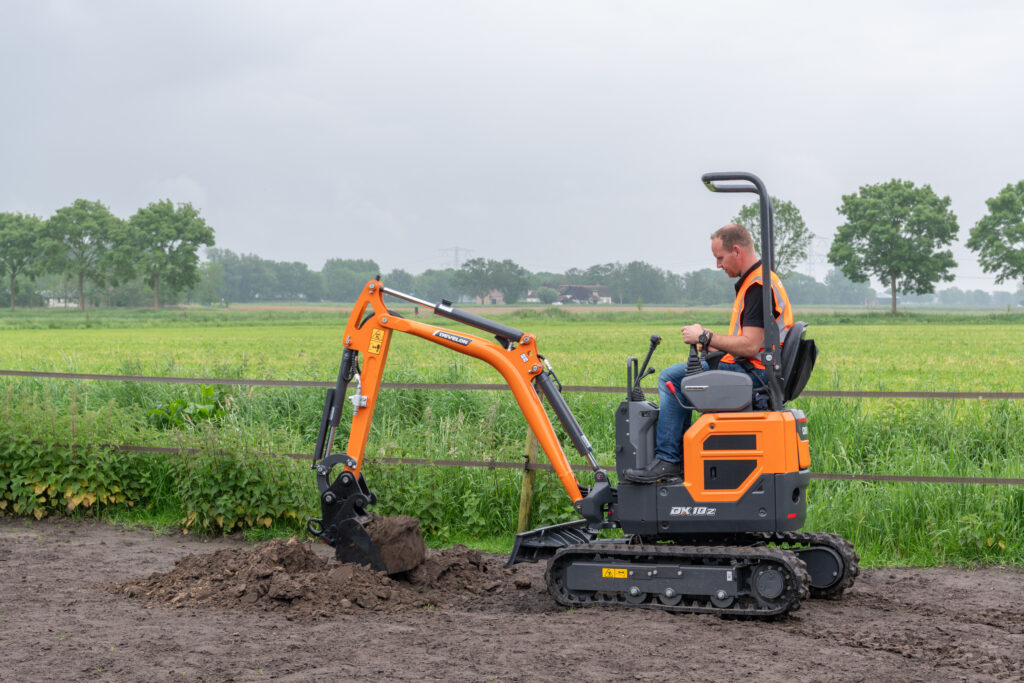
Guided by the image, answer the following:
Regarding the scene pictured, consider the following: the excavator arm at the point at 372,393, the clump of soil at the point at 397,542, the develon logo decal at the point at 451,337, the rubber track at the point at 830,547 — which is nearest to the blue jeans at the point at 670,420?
the excavator arm at the point at 372,393

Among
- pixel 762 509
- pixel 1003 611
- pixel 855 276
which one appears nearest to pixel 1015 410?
pixel 1003 611

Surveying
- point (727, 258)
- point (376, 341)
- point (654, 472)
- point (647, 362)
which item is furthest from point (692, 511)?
point (376, 341)

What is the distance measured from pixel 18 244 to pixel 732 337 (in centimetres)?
11610

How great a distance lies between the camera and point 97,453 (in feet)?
30.9

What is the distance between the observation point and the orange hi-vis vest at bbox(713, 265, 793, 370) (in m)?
5.76

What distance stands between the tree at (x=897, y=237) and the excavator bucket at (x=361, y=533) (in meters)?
94.8

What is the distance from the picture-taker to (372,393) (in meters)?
6.84

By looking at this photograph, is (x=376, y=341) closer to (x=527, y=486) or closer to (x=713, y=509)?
(x=527, y=486)

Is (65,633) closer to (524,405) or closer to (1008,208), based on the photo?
(524,405)

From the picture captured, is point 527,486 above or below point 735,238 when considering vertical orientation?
below

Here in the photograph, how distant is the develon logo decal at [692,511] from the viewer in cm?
593

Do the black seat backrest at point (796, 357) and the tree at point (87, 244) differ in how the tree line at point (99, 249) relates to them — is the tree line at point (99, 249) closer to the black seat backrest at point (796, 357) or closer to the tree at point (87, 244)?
the tree at point (87, 244)

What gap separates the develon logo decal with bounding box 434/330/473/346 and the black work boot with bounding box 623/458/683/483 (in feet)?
4.60

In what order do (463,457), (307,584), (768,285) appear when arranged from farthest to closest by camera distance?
(463,457), (307,584), (768,285)
